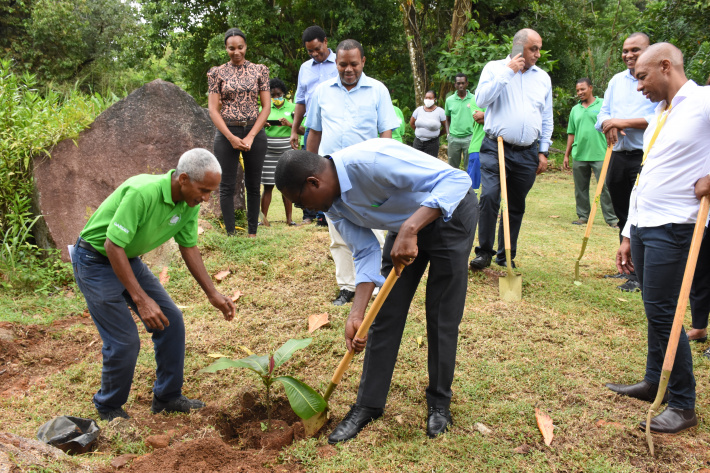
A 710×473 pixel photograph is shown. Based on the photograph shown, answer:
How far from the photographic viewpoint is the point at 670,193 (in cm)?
300

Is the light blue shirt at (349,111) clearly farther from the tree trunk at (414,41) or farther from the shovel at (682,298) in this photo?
the tree trunk at (414,41)

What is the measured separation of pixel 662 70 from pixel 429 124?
7.91 metres

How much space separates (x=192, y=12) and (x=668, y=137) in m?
17.6

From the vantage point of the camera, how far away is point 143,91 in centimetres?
692

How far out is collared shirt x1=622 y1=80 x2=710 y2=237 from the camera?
2885 mm

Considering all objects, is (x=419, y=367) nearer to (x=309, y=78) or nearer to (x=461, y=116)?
(x=309, y=78)

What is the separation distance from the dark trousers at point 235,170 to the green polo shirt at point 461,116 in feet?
16.8

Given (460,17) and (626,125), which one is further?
(460,17)

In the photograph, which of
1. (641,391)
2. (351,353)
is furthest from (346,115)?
(641,391)

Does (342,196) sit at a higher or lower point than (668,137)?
lower

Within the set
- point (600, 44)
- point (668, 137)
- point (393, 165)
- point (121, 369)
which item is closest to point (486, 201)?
point (668, 137)

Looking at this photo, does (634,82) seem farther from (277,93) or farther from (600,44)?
(600,44)

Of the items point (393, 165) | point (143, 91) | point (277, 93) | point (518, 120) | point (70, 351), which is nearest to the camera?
point (393, 165)

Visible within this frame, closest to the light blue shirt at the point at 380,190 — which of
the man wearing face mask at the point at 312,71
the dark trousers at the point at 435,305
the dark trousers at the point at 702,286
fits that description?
the dark trousers at the point at 435,305
